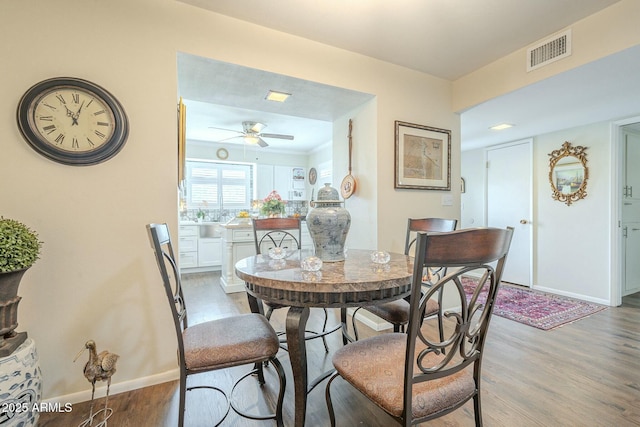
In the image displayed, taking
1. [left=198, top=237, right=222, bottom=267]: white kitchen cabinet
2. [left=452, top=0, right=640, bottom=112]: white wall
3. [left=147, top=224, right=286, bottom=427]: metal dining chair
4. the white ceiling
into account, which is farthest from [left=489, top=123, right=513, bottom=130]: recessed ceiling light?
[left=198, top=237, right=222, bottom=267]: white kitchen cabinet

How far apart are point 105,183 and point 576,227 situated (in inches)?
199

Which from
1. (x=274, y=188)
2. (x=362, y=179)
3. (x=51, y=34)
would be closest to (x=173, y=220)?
(x=51, y=34)

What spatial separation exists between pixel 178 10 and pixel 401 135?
199cm

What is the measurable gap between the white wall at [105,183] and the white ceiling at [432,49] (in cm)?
19

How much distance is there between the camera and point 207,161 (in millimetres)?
5766

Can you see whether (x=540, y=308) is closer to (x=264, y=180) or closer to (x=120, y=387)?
(x=120, y=387)

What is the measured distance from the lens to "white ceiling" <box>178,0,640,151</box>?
6.21 feet

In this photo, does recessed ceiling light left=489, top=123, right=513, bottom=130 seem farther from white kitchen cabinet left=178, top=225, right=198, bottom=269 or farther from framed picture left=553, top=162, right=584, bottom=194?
A: white kitchen cabinet left=178, top=225, right=198, bottom=269

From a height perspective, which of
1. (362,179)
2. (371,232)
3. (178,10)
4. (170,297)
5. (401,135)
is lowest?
(170,297)

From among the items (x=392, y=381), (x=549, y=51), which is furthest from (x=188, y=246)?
(x=549, y=51)

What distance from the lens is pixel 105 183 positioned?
170 centimetres

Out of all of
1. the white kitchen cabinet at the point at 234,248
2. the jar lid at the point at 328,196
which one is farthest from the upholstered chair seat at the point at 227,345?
the white kitchen cabinet at the point at 234,248

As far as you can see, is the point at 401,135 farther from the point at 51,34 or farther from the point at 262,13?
the point at 51,34

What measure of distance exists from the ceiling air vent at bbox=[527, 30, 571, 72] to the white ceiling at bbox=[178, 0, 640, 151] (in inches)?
2.5
